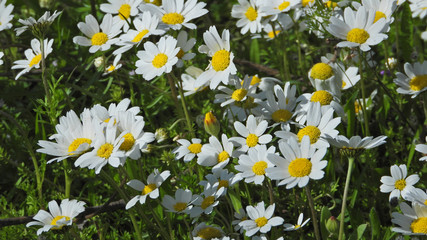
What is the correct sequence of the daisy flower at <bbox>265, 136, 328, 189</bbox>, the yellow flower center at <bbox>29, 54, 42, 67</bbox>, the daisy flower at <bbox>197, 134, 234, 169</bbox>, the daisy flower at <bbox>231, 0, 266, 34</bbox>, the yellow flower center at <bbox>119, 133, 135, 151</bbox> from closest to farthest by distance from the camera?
→ 1. the daisy flower at <bbox>265, 136, 328, 189</bbox>
2. the yellow flower center at <bbox>119, 133, 135, 151</bbox>
3. the daisy flower at <bbox>197, 134, 234, 169</bbox>
4. the yellow flower center at <bbox>29, 54, 42, 67</bbox>
5. the daisy flower at <bbox>231, 0, 266, 34</bbox>

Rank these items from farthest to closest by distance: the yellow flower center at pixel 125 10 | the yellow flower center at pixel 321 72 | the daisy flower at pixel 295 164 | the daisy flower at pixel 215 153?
the yellow flower center at pixel 125 10 → the yellow flower center at pixel 321 72 → the daisy flower at pixel 215 153 → the daisy flower at pixel 295 164

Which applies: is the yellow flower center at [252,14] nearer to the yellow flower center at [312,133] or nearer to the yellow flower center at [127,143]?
the yellow flower center at [312,133]

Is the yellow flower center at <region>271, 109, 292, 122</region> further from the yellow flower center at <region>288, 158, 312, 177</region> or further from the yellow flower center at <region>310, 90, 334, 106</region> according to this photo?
the yellow flower center at <region>288, 158, 312, 177</region>

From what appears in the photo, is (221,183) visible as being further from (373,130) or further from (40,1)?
(40,1)

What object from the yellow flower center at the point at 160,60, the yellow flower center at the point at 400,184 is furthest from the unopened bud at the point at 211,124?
the yellow flower center at the point at 400,184

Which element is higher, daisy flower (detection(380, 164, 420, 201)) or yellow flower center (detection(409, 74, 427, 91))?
yellow flower center (detection(409, 74, 427, 91))

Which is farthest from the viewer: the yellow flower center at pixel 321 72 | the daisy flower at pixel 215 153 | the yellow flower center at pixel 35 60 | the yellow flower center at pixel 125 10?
the yellow flower center at pixel 125 10

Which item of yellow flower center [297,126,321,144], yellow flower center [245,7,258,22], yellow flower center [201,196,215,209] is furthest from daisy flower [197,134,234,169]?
yellow flower center [245,7,258,22]
